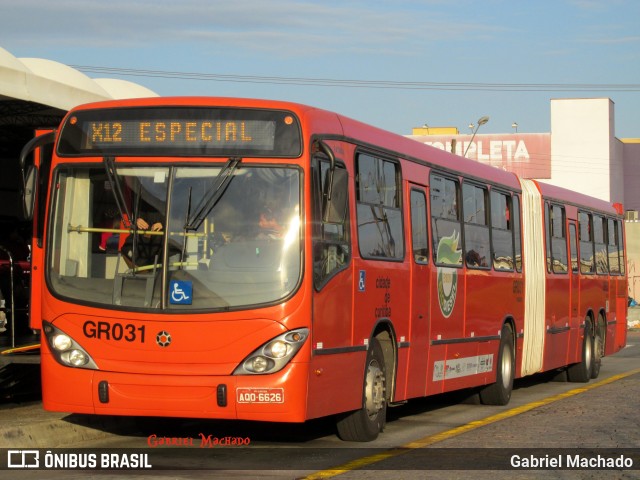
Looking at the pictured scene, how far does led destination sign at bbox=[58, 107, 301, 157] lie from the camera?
10375 mm

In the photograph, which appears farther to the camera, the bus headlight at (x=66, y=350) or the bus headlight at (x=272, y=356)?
the bus headlight at (x=66, y=350)

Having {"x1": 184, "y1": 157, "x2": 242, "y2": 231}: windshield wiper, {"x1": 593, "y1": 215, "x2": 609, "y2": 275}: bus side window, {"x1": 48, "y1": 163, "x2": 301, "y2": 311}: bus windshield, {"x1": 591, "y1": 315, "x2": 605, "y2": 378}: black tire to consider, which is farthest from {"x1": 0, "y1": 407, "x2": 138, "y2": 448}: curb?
{"x1": 593, "y1": 215, "x2": 609, "y2": 275}: bus side window

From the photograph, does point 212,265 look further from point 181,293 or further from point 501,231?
point 501,231

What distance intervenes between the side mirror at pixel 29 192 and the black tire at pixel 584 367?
13.4 meters

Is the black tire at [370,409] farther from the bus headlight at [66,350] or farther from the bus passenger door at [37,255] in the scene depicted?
the bus passenger door at [37,255]

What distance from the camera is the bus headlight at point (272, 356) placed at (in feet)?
32.8

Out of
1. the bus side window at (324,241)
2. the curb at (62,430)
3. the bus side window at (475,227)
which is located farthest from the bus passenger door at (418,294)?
the curb at (62,430)

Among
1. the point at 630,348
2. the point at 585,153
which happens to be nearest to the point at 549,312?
the point at 630,348

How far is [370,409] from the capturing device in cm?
1173

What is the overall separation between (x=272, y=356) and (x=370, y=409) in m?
2.04

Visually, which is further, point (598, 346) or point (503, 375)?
point (598, 346)

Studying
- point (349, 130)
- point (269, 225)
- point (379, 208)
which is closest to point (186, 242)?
point (269, 225)

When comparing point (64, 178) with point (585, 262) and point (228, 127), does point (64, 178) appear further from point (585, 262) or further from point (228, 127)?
point (585, 262)

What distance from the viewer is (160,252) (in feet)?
33.6
